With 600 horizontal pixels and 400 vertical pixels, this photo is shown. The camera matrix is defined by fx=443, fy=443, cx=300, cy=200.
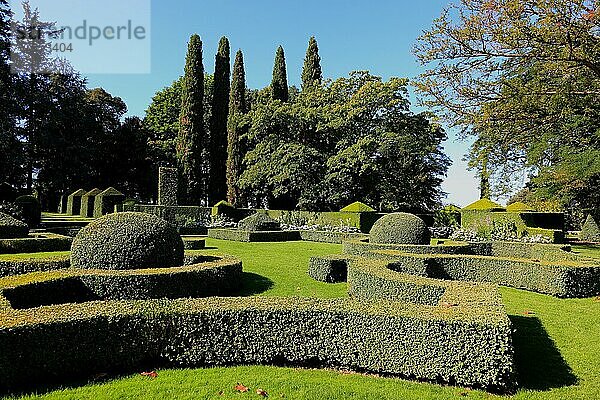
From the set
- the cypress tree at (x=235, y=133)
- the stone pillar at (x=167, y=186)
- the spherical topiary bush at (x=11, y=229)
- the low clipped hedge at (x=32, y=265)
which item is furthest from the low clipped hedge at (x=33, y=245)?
the cypress tree at (x=235, y=133)

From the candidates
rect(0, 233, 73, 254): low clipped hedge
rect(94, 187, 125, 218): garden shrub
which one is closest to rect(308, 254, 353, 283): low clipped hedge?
rect(0, 233, 73, 254): low clipped hedge

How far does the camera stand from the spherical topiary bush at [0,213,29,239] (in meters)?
13.5

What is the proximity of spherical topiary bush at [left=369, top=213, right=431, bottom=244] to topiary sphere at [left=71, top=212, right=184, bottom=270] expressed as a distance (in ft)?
21.9

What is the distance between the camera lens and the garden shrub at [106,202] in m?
29.5

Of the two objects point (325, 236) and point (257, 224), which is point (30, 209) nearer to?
point (257, 224)

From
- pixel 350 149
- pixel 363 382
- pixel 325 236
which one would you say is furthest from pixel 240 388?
pixel 350 149

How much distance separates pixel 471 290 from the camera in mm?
6129

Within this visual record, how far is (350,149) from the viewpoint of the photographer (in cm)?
2667

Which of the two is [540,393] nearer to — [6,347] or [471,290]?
[471,290]

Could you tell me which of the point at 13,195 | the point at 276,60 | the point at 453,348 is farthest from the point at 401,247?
the point at 276,60

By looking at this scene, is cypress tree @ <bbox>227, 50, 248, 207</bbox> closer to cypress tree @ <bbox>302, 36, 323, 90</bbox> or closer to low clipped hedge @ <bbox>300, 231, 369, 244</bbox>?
cypress tree @ <bbox>302, 36, 323, 90</bbox>

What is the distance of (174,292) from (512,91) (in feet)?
42.9

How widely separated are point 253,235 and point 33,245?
8.28 meters

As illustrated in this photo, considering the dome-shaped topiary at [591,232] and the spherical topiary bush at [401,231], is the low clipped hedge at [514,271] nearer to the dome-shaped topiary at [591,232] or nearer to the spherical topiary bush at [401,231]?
the spherical topiary bush at [401,231]
